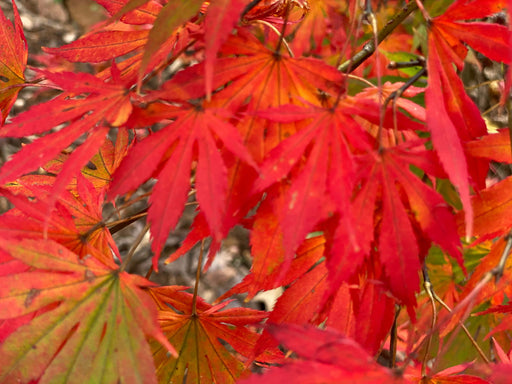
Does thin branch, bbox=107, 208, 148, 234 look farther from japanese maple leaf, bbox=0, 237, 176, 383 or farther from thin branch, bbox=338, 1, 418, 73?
thin branch, bbox=338, 1, 418, 73

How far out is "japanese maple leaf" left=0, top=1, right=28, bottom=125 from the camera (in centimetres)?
67

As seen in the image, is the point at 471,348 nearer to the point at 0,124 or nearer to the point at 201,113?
the point at 201,113

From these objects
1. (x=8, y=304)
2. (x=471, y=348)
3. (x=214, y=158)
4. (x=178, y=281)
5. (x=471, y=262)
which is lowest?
(x=178, y=281)

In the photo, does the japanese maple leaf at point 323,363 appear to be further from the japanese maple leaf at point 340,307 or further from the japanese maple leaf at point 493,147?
the japanese maple leaf at point 493,147

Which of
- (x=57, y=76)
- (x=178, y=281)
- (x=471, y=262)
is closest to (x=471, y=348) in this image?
(x=471, y=262)

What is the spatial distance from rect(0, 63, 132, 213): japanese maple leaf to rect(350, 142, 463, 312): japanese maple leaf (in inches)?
9.3

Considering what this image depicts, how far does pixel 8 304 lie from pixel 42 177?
268 millimetres

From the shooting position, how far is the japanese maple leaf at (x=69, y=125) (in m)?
0.44

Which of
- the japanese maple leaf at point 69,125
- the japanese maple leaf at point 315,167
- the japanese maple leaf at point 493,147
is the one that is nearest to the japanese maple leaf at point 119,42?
the japanese maple leaf at point 69,125

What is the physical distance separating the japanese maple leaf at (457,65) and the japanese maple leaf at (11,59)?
53 centimetres

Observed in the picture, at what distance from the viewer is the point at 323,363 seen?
39 cm

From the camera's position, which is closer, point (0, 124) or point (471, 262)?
point (0, 124)

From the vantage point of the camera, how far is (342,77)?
17.8 inches

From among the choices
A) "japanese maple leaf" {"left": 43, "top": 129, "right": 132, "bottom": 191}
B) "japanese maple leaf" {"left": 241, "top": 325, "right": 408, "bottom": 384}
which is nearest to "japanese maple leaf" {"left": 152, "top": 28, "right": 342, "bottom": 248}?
"japanese maple leaf" {"left": 241, "top": 325, "right": 408, "bottom": 384}
